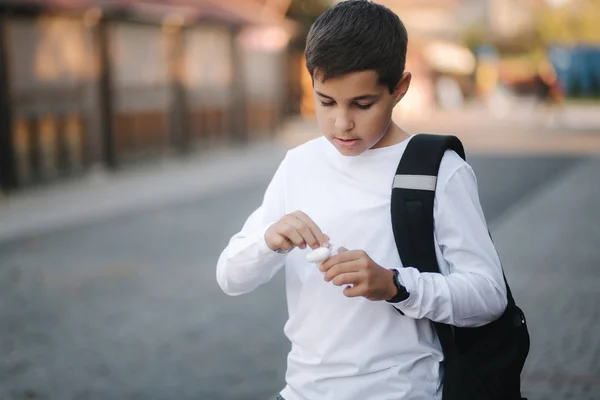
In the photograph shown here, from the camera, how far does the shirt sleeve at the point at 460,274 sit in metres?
1.76

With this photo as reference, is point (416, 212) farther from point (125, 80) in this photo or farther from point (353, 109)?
point (125, 80)

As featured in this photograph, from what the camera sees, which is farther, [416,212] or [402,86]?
[402,86]

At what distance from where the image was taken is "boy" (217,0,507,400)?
1780mm

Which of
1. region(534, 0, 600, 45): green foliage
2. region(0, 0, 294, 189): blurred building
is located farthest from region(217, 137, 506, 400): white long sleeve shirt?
region(534, 0, 600, 45): green foliage

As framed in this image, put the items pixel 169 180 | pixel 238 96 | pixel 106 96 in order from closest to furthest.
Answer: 1. pixel 169 180
2. pixel 106 96
3. pixel 238 96

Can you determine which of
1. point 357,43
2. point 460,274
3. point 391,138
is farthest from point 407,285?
point 357,43

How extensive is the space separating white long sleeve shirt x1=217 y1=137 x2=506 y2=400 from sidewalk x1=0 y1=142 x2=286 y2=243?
818cm

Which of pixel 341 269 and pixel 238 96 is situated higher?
pixel 341 269

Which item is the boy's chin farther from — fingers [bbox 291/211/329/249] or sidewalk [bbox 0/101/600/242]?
sidewalk [bbox 0/101/600/242]

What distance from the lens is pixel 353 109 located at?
1831mm

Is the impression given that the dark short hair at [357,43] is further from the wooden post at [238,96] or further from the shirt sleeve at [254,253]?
the wooden post at [238,96]

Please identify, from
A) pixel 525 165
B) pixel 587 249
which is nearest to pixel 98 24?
pixel 525 165

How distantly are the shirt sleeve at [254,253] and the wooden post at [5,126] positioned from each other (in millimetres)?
11534

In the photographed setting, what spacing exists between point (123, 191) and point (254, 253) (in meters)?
11.9
